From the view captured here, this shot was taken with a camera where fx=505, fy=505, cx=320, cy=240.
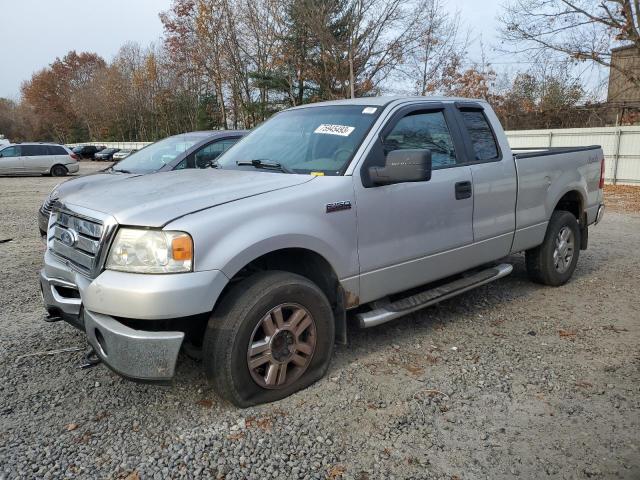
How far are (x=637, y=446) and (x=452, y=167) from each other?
2286 mm

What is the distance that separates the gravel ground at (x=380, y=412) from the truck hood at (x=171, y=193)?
121 cm

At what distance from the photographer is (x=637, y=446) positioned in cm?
271

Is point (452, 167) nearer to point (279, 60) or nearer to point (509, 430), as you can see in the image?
point (509, 430)

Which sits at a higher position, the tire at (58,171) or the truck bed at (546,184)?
the truck bed at (546,184)

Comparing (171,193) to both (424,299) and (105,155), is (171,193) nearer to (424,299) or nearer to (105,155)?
(424,299)

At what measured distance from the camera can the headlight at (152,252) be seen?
268cm

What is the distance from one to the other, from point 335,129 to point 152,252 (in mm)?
1763

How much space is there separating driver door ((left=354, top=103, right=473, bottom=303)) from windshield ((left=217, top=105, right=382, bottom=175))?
0.19 metres

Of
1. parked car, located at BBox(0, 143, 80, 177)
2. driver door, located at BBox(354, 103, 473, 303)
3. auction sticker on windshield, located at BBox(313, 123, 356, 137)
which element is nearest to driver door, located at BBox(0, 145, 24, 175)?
parked car, located at BBox(0, 143, 80, 177)

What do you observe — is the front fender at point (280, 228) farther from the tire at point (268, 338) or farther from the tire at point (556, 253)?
the tire at point (556, 253)

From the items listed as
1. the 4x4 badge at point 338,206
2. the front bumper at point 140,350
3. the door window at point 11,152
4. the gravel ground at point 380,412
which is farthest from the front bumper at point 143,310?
the door window at point 11,152

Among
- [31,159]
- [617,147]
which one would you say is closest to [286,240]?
[617,147]

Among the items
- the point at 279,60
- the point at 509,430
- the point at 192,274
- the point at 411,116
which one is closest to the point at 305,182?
the point at 192,274

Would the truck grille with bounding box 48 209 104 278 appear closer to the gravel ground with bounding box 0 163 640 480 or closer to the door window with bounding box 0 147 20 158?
the gravel ground with bounding box 0 163 640 480
